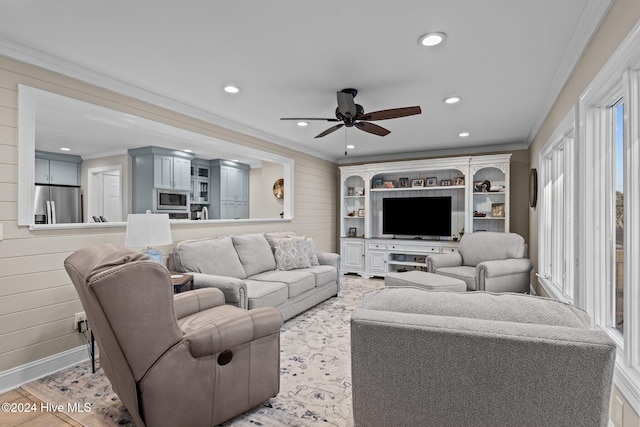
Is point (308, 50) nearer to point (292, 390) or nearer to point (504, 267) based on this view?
point (292, 390)

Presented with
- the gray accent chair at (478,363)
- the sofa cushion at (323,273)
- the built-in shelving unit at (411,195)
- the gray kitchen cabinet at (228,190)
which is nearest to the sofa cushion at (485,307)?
the gray accent chair at (478,363)

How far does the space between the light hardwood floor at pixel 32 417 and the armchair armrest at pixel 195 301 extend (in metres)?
0.83

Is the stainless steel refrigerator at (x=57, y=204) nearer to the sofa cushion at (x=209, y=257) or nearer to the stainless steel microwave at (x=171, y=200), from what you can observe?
the stainless steel microwave at (x=171, y=200)

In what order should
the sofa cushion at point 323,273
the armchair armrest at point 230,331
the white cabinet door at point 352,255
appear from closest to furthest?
the armchair armrest at point 230,331, the sofa cushion at point 323,273, the white cabinet door at point 352,255

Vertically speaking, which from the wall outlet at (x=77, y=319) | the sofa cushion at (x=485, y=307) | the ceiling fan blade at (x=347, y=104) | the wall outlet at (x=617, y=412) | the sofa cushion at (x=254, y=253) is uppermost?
the ceiling fan blade at (x=347, y=104)

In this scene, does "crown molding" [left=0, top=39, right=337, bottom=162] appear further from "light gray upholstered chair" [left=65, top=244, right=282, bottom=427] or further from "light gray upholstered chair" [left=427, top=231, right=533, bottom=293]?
"light gray upholstered chair" [left=427, top=231, right=533, bottom=293]

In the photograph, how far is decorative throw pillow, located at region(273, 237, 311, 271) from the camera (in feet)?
15.1

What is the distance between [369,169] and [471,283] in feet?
10.3

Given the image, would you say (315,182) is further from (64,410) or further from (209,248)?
(64,410)

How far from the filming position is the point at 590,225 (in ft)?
7.79

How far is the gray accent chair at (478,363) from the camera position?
0.98m

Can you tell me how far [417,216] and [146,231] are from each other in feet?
16.0

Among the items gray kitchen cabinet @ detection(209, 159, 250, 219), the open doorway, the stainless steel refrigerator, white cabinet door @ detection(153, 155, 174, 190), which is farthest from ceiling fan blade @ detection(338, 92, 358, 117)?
the stainless steel refrigerator

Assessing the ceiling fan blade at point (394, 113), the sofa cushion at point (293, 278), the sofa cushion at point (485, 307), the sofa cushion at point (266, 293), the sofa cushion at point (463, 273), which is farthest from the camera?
the sofa cushion at point (463, 273)
